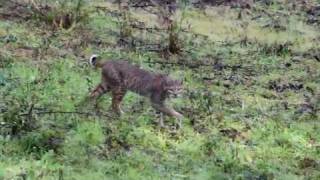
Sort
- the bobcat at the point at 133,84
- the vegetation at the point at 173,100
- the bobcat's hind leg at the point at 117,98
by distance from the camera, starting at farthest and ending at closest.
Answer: the bobcat at the point at 133,84
the bobcat's hind leg at the point at 117,98
the vegetation at the point at 173,100

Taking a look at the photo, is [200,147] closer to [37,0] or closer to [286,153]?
[286,153]

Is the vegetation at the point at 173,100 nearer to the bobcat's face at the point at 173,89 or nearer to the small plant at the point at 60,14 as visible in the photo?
the small plant at the point at 60,14

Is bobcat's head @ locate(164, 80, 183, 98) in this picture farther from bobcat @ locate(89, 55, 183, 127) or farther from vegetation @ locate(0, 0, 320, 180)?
vegetation @ locate(0, 0, 320, 180)

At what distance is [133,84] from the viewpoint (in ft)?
35.2

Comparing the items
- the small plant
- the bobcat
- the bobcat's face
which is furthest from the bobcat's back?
the small plant

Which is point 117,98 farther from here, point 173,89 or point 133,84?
point 173,89

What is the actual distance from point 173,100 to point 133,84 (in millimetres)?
A: 1075

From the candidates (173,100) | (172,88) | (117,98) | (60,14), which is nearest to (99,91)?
(117,98)

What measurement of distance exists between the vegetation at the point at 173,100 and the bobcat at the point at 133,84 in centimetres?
25

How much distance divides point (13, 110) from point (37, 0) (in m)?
7.52

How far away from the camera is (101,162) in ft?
28.0

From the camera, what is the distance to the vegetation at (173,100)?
8.82 metres

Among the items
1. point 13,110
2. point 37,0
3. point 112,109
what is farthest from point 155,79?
point 37,0

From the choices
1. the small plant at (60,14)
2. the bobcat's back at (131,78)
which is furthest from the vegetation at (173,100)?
the bobcat's back at (131,78)
